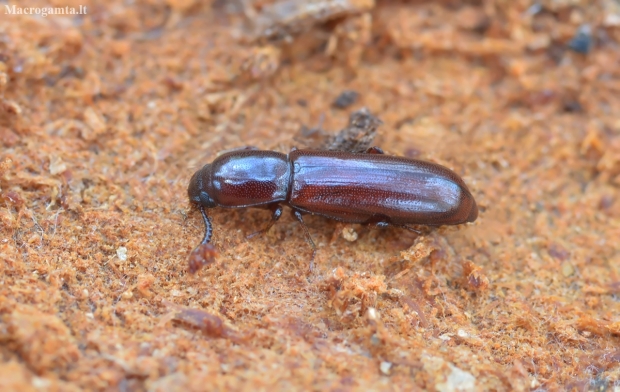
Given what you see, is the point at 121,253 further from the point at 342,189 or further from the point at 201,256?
the point at 342,189

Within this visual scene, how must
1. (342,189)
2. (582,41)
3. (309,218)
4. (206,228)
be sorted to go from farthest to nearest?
(582,41) < (309,218) < (342,189) < (206,228)

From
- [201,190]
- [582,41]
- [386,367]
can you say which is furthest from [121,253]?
[582,41]

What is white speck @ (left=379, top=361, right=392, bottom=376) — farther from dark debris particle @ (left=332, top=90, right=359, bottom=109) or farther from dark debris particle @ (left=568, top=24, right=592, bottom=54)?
dark debris particle @ (left=568, top=24, right=592, bottom=54)

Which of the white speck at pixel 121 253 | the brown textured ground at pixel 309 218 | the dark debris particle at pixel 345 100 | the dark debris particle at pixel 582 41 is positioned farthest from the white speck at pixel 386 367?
the dark debris particle at pixel 582 41

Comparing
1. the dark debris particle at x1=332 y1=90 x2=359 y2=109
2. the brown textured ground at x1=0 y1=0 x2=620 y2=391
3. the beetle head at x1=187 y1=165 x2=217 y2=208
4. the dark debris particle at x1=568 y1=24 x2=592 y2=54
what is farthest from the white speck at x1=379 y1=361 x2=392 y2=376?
the dark debris particle at x1=568 y1=24 x2=592 y2=54

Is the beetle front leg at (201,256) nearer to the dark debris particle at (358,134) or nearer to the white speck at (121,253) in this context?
the white speck at (121,253)

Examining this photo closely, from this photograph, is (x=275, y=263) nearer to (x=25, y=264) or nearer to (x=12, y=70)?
(x=25, y=264)

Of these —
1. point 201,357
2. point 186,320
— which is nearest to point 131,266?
point 186,320

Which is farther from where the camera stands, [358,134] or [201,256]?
[358,134]
